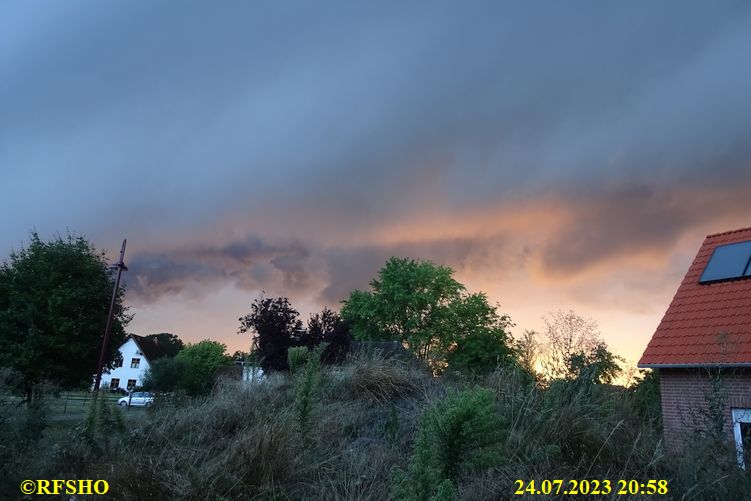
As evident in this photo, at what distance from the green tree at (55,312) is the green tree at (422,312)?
2204 centimetres

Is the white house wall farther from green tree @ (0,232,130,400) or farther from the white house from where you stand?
green tree @ (0,232,130,400)

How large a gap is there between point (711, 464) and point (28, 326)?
67.1 ft

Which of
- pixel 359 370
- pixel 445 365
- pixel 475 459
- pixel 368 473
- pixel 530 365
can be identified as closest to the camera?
pixel 475 459

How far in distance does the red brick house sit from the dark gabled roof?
57.0 meters

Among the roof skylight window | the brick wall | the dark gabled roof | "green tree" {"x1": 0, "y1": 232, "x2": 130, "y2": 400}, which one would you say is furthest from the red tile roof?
the dark gabled roof

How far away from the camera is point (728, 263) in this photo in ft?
44.6

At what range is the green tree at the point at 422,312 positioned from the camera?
40531 mm

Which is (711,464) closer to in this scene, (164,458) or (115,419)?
(164,458)

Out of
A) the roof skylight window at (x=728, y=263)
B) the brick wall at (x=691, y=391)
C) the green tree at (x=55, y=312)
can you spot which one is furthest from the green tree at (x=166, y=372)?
the roof skylight window at (x=728, y=263)

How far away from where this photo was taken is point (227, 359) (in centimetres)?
A: 5609

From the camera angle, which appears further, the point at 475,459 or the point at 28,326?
the point at 28,326

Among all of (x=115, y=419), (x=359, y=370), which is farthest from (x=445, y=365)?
(x=115, y=419)

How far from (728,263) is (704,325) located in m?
2.30

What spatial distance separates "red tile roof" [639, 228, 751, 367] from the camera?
1124cm
